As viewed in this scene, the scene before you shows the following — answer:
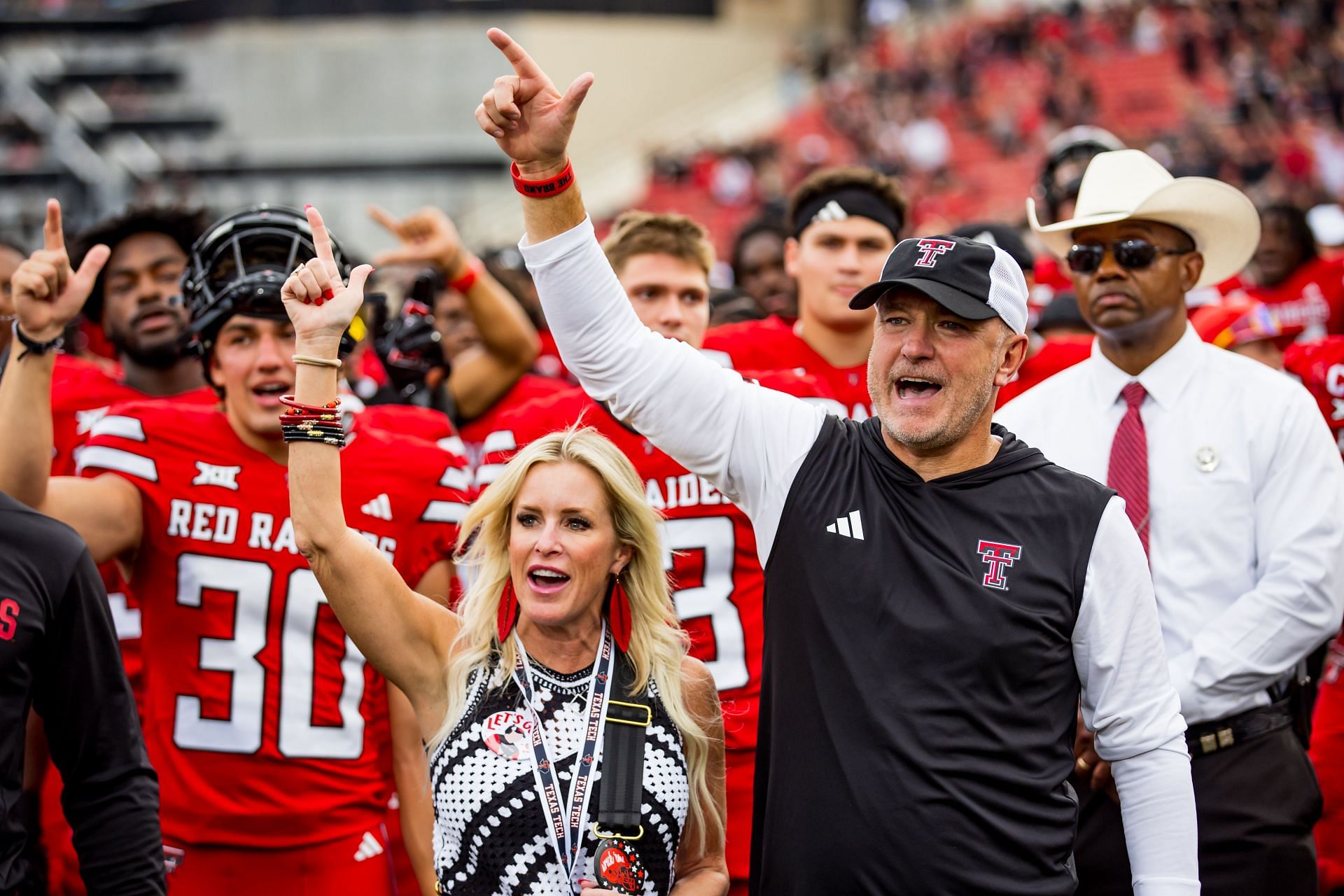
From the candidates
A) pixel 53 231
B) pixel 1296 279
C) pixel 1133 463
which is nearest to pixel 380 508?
pixel 53 231

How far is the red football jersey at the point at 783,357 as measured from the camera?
4898mm

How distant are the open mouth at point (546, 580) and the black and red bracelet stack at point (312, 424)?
50 centimetres

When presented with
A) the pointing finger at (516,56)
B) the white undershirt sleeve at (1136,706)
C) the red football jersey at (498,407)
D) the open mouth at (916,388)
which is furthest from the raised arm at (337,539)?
the red football jersey at (498,407)

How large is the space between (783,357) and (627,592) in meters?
1.82

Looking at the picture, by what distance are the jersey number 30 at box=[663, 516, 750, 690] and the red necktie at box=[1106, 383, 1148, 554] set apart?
3.54ft

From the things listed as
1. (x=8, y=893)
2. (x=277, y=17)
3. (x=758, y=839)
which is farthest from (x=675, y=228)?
(x=277, y=17)

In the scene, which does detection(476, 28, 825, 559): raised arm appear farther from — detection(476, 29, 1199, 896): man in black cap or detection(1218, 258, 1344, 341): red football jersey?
detection(1218, 258, 1344, 341): red football jersey

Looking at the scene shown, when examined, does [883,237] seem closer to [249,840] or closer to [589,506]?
[589,506]

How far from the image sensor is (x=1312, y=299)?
694cm

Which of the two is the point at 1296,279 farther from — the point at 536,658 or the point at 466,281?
the point at 536,658

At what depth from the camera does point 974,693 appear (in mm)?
2900

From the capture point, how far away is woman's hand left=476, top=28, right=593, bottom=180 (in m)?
2.88

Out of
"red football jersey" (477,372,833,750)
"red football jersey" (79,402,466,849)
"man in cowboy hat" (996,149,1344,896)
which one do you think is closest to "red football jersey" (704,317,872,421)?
"red football jersey" (477,372,833,750)

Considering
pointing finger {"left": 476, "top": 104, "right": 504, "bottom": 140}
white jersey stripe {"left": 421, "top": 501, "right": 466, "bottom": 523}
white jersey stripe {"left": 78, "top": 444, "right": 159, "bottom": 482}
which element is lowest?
white jersey stripe {"left": 421, "top": 501, "right": 466, "bottom": 523}
